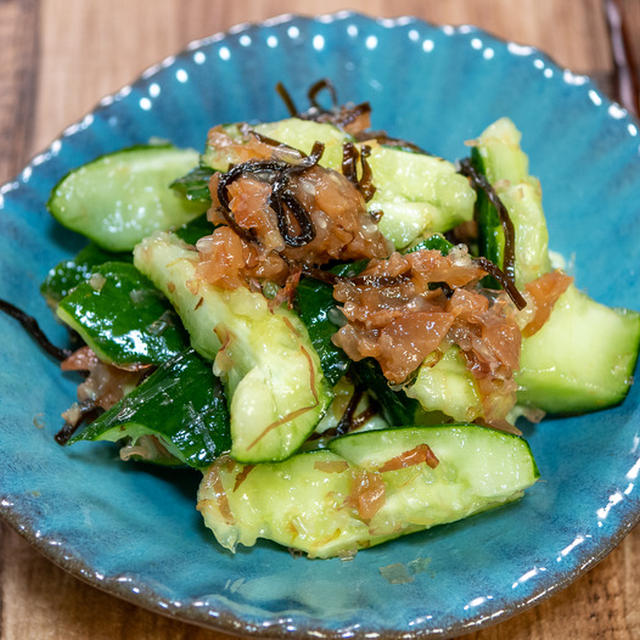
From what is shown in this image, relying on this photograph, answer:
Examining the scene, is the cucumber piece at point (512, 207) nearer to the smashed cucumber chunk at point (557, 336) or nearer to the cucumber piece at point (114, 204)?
the smashed cucumber chunk at point (557, 336)

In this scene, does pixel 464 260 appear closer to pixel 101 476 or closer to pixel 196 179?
pixel 196 179

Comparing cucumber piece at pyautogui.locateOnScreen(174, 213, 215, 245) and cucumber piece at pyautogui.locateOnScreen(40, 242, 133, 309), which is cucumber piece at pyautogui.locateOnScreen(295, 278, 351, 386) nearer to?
cucumber piece at pyautogui.locateOnScreen(174, 213, 215, 245)

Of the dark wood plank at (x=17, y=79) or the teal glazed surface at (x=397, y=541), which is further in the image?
the dark wood plank at (x=17, y=79)

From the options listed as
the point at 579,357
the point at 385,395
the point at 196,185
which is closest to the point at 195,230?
the point at 196,185

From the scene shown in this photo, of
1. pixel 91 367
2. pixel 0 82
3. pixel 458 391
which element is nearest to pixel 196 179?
pixel 91 367

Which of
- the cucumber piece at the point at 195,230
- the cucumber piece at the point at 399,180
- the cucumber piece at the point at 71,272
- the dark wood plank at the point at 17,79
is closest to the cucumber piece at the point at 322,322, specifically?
the cucumber piece at the point at 399,180

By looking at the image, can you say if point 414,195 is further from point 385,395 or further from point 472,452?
point 472,452

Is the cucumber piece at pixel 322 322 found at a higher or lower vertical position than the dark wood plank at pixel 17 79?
higher

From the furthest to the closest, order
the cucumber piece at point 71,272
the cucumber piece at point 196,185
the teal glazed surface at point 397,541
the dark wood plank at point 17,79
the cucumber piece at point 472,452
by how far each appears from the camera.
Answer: the dark wood plank at point 17,79
the cucumber piece at point 71,272
the cucumber piece at point 196,185
the cucumber piece at point 472,452
the teal glazed surface at point 397,541
